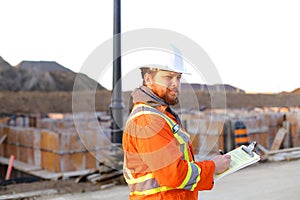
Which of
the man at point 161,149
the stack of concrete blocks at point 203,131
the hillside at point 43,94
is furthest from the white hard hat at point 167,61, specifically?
the hillside at point 43,94

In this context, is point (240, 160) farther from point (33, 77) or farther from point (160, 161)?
point (33, 77)

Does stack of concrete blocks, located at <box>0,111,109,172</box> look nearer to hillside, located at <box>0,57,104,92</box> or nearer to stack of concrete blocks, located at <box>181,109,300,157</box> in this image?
stack of concrete blocks, located at <box>181,109,300,157</box>

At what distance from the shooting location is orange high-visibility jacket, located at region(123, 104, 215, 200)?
2.45 meters

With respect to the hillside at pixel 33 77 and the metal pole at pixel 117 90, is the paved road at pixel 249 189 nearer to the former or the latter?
the metal pole at pixel 117 90

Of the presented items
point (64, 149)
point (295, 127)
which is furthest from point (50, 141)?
point (295, 127)

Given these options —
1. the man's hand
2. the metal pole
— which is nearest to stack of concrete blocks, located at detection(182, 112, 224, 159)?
the metal pole

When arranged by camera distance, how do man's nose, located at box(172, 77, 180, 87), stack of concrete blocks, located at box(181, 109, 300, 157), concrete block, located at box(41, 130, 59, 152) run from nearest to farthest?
1. man's nose, located at box(172, 77, 180, 87)
2. concrete block, located at box(41, 130, 59, 152)
3. stack of concrete blocks, located at box(181, 109, 300, 157)

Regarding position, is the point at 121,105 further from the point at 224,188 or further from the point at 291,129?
the point at 291,129

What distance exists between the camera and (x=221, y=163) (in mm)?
2684

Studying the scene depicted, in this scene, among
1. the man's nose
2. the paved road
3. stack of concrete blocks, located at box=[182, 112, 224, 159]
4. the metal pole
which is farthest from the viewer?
stack of concrete blocks, located at box=[182, 112, 224, 159]

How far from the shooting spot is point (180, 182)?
2488 mm

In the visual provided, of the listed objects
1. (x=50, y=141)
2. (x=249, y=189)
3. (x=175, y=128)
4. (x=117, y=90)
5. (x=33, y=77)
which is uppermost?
(x=33, y=77)

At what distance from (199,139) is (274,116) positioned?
358cm

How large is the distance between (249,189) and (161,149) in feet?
17.9
